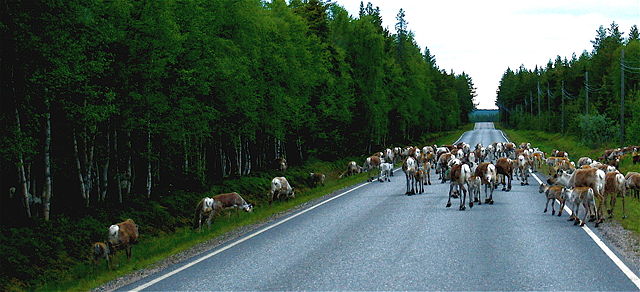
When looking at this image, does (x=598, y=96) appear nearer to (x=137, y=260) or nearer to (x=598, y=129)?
(x=598, y=129)

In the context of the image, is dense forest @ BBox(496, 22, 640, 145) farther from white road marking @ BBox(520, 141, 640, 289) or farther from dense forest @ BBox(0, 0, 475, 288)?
white road marking @ BBox(520, 141, 640, 289)

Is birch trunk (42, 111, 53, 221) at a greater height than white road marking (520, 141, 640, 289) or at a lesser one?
greater

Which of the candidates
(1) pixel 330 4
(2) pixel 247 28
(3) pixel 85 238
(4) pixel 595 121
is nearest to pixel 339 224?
(3) pixel 85 238

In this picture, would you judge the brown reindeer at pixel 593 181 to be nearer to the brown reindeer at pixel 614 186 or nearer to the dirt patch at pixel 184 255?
the brown reindeer at pixel 614 186

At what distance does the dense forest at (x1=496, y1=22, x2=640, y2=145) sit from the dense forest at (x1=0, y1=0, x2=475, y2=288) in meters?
25.4

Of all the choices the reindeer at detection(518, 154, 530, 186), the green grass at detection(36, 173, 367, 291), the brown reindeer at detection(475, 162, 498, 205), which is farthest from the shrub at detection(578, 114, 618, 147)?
the green grass at detection(36, 173, 367, 291)

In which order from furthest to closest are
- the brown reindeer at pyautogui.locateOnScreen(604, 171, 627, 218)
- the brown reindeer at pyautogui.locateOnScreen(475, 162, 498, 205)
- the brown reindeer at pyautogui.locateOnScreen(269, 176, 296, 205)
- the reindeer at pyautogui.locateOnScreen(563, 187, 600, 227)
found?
the brown reindeer at pyautogui.locateOnScreen(269, 176, 296, 205) < the brown reindeer at pyautogui.locateOnScreen(475, 162, 498, 205) < the brown reindeer at pyautogui.locateOnScreen(604, 171, 627, 218) < the reindeer at pyautogui.locateOnScreen(563, 187, 600, 227)

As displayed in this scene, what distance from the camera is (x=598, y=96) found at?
100250mm

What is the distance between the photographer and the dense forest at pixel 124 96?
1691cm

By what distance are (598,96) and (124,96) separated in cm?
9353

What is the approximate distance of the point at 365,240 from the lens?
513 inches

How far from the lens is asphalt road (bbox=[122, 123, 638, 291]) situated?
29.6 feet

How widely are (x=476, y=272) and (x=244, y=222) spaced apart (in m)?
9.80

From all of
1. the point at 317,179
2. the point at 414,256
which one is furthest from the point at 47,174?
the point at 317,179
